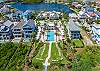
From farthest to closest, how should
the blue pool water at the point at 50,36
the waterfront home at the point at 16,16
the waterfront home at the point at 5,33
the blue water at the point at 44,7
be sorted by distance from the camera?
the blue water at the point at 44,7 < the waterfront home at the point at 16,16 < the blue pool water at the point at 50,36 < the waterfront home at the point at 5,33

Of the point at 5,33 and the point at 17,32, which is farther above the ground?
the point at 5,33

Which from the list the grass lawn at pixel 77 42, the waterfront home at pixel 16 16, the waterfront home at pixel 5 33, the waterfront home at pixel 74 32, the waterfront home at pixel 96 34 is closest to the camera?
the grass lawn at pixel 77 42

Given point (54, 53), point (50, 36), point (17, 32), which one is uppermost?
point (17, 32)

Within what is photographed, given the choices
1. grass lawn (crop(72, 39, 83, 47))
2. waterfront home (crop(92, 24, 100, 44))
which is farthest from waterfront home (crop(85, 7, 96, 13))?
grass lawn (crop(72, 39, 83, 47))

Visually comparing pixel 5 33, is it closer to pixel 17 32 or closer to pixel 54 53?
pixel 17 32

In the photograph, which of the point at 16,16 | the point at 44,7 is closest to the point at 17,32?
the point at 16,16

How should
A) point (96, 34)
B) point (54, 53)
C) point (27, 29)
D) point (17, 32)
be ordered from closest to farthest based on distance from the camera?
point (54, 53) → point (96, 34) → point (27, 29) → point (17, 32)

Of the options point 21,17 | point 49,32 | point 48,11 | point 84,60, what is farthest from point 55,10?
point 84,60

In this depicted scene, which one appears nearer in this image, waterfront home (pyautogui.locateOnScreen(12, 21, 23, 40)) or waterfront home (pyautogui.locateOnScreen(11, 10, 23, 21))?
waterfront home (pyautogui.locateOnScreen(12, 21, 23, 40))

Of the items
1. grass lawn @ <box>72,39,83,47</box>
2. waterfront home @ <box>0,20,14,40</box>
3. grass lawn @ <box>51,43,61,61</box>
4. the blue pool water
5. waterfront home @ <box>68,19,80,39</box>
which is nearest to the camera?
grass lawn @ <box>51,43,61,61</box>

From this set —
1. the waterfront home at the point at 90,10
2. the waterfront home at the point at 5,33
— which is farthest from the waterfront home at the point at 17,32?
the waterfront home at the point at 90,10

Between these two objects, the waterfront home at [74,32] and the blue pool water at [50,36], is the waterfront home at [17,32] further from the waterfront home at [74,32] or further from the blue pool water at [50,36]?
the waterfront home at [74,32]

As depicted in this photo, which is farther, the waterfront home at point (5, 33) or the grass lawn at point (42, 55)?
the waterfront home at point (5, 33)

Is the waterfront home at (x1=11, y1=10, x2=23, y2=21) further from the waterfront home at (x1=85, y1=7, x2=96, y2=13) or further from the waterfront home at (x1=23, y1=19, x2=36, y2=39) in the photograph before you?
the waterfront home at (x1=85, y1=7, x2=96, y2=13)
